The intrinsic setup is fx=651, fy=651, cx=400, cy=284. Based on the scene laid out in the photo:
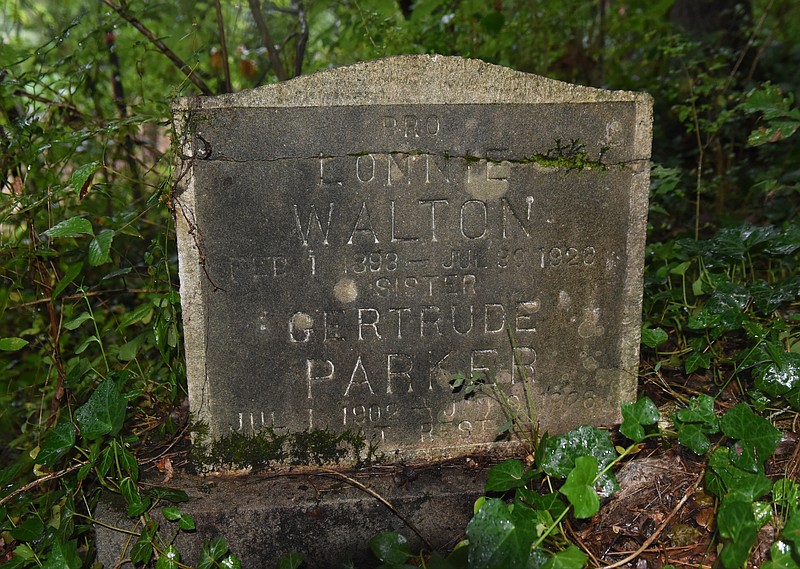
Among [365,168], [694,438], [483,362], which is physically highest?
[365,168]

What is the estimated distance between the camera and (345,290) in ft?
7.77

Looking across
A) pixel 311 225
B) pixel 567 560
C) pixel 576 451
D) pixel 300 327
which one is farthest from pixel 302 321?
pixel 567 560

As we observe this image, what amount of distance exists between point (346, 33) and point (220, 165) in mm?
2493

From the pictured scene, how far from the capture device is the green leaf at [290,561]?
214 cm

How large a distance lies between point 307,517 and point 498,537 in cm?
72

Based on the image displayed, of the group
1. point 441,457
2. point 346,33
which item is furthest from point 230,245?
point 346,33

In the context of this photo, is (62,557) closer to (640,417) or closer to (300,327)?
(300,327)

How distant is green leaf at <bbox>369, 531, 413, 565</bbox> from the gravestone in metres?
0.16

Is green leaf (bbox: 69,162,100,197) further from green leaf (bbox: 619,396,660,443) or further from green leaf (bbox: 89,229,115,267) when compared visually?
green leaf (bbox: 619,396,660,443)

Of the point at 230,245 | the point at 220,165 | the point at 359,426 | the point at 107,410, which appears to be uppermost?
the point at 220,165

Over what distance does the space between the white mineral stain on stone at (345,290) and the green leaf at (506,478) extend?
785 millimetres

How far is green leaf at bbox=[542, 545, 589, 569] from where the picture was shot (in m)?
1.83

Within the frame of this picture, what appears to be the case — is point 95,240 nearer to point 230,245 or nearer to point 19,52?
point 230,245

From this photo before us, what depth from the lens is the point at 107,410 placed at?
220 cm
